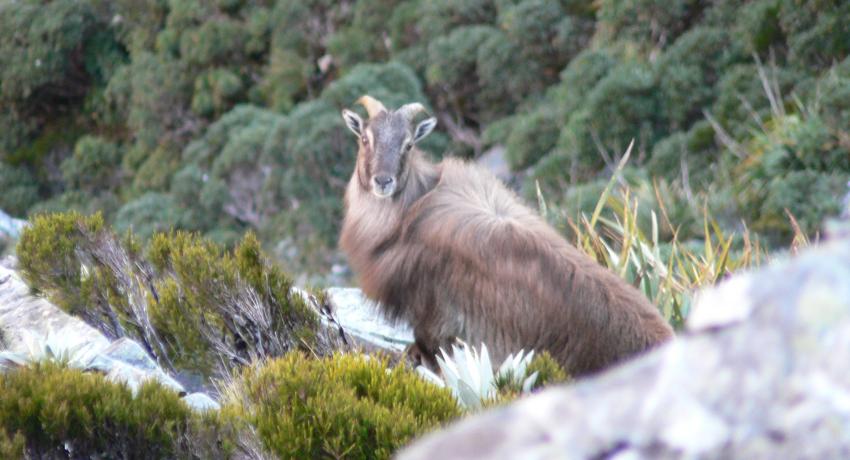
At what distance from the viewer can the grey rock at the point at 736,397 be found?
1.24 meters

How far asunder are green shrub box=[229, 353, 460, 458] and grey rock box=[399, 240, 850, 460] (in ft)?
6.33

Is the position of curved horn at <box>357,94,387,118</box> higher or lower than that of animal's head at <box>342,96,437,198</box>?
higher

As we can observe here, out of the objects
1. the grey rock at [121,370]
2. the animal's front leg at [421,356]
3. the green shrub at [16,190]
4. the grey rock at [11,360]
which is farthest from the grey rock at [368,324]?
the green shrub at [16,190]

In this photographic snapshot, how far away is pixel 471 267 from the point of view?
5520 mm

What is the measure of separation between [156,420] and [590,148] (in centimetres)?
1316

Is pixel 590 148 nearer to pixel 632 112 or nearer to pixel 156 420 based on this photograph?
pixel 632 112

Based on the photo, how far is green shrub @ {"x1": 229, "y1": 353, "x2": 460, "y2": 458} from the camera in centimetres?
323

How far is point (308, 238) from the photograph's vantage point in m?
18.3

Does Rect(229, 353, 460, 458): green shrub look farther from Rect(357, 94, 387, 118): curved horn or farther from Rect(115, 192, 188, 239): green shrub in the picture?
Rect(115, 192, 188, 239): green shrub

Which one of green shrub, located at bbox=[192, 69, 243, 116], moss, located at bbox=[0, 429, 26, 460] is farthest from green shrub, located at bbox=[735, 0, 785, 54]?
moss, located at bbox=[0, 429, 26, 460]

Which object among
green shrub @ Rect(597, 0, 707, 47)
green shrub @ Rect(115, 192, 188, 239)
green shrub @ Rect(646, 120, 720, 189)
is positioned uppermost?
green shrub @ Rect(597, 0, 707, 47)

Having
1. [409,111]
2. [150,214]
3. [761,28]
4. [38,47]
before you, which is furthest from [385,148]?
[38,47]

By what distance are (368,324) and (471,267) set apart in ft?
4.43

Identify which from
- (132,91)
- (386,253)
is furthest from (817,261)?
(132,91)
